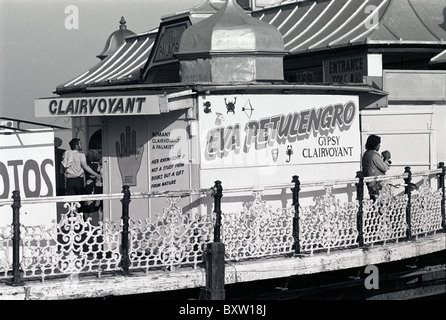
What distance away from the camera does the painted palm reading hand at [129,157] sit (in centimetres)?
1531

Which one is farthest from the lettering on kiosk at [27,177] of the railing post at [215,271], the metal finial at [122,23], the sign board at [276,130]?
the metal finial at [122,23]

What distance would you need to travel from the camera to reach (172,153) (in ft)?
47.9

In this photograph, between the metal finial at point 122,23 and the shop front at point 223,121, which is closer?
the shop front at point 223,121

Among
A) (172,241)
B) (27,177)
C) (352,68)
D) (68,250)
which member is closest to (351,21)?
(352,68)

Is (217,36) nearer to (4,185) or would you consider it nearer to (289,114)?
(289,114)

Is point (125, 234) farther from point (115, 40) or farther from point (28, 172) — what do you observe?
point (115, 40)

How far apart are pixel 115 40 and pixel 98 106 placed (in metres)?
19.0

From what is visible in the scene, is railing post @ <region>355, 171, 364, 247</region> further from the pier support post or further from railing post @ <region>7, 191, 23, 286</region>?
railing post @ <region>7, 191, 23, 286</region>

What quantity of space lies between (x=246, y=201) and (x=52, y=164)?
266cm

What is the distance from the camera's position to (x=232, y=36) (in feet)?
51.5

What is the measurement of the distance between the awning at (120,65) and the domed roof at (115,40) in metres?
0.64

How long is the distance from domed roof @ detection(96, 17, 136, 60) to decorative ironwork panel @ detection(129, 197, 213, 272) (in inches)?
790

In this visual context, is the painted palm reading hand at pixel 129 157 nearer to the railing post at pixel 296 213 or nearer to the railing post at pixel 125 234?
the railing post at pixel 296 213

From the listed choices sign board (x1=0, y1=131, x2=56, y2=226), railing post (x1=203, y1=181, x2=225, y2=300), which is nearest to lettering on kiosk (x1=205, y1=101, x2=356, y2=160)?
railing post (x1=203, y1=181, x2=225, y2=300)
